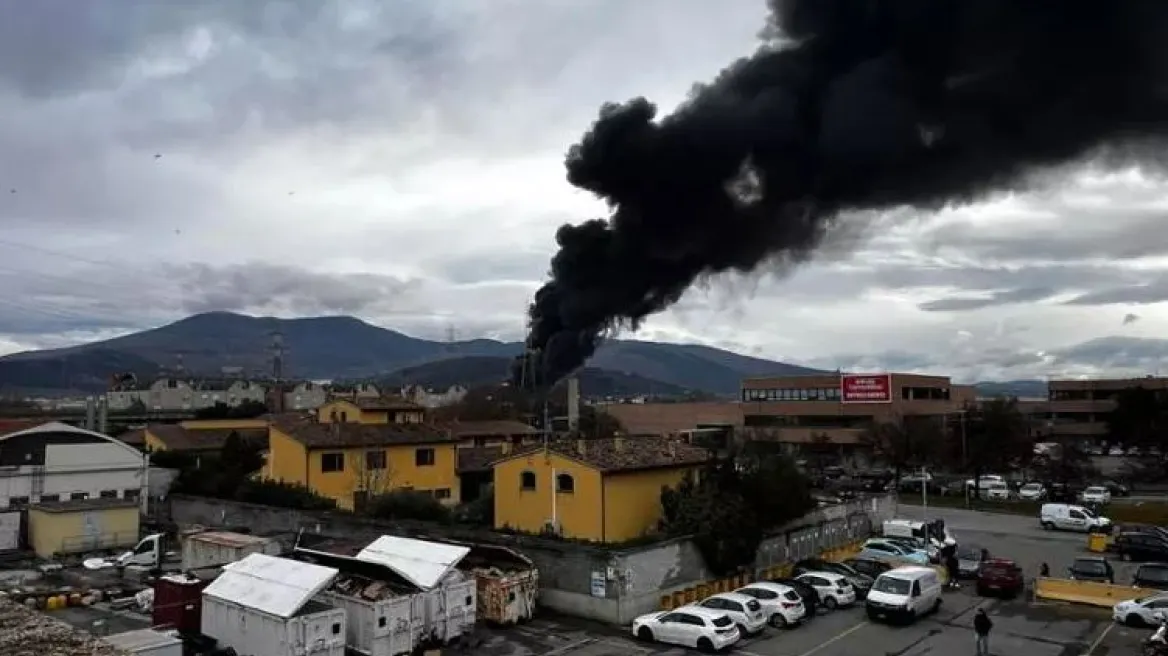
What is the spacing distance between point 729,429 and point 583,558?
7143 centimetres

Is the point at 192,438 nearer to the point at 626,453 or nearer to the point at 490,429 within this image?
the point at 490,429

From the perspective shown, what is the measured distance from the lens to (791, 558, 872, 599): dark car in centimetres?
2877

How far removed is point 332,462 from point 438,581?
1756 centimetres

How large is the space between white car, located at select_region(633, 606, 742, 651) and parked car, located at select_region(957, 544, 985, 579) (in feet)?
42.0

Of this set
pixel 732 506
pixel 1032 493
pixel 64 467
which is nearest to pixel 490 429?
pixel 64 467

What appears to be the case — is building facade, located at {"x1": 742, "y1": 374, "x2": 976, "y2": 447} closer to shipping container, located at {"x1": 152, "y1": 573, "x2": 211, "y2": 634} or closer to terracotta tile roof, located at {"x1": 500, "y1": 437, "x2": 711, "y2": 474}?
terracotta tile roof, located at {"x1": 500, "y1": 437, "x2": 711, "y2": 474}

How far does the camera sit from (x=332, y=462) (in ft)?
128

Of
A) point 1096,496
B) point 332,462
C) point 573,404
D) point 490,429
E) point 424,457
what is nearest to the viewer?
point 332,462

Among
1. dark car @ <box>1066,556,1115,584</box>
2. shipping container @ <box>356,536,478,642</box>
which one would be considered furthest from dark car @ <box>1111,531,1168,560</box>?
shipping container @ <box>356,536,478,642</box>

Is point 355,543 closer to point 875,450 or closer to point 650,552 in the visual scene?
point 650,552

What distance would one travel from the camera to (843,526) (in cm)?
3791

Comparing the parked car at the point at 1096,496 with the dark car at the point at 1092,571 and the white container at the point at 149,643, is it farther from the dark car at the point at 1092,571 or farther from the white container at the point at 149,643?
the white container at the point at 149,643

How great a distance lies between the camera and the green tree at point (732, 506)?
28.8 meters

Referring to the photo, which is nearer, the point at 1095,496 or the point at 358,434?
the point at 358,434
